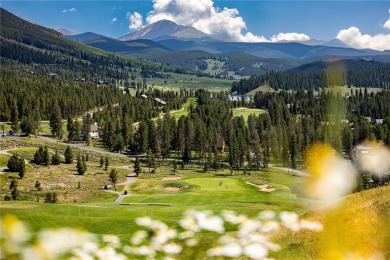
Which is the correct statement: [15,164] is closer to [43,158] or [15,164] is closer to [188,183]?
[43,158]

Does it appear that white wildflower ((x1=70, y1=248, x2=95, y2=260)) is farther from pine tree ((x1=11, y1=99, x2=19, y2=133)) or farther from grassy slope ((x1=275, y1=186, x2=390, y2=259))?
pine tree ((x1=11, y1=99, x2=19, y2=133))

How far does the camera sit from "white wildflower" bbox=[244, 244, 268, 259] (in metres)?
6.33

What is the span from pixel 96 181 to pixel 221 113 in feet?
358


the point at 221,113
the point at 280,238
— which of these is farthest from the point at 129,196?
the point at 221,113

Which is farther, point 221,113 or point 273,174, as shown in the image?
point 221,113

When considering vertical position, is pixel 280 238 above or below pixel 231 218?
below

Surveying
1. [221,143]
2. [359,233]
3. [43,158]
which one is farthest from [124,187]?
[359,233]

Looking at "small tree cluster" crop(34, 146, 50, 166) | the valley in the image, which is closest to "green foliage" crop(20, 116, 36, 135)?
the valley

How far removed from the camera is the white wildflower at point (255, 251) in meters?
6.33

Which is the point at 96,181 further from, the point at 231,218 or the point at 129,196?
the point at 231,218

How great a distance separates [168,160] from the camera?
126 meters

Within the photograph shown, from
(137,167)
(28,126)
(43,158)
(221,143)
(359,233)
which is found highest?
(359,233)

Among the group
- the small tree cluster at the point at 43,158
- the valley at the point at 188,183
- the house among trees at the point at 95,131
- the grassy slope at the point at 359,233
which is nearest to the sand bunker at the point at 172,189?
the valley at the point at 188,183

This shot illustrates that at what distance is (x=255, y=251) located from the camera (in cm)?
645
